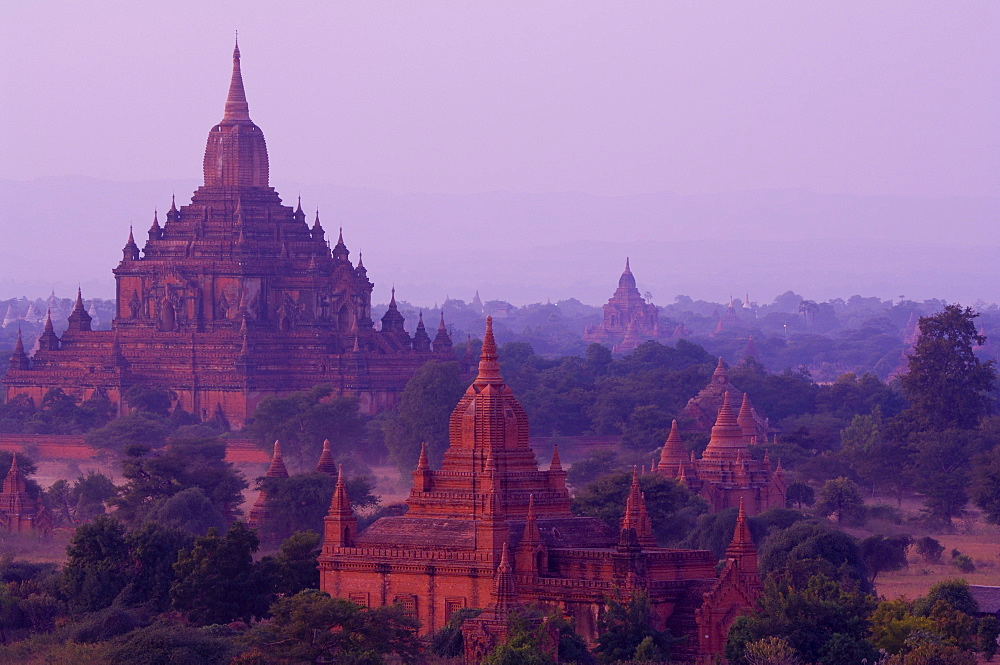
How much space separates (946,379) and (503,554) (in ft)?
169

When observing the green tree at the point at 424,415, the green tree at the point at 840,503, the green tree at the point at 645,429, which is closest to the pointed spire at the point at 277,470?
the green tree at the point at 840,503

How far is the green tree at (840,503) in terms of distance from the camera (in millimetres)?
79375

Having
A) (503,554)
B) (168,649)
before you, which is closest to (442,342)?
(503,554)

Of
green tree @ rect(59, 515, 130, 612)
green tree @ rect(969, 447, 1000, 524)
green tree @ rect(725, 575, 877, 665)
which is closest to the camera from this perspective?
green tree @ rect(725, 575, 877, 665)

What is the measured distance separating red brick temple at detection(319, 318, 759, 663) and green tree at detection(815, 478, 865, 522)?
2730 cm

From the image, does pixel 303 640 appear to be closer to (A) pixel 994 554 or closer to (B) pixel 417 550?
(B) pixel 417 550

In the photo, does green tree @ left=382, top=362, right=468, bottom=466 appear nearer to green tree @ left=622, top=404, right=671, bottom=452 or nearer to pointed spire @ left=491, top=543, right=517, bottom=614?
green tree @ left=622, top=404, right=671, bottom=452

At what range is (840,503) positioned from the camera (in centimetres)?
7956

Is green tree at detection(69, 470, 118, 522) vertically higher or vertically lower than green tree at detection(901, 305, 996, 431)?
lower

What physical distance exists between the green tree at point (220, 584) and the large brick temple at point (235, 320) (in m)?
52.5

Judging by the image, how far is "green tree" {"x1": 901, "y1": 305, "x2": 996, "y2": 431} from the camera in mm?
97250

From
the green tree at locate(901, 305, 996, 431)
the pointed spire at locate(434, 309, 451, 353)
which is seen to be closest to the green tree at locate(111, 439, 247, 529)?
the green tree at locate(901, 305, 996, 431)

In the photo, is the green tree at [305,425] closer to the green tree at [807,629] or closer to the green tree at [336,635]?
the green tree at [807,629]

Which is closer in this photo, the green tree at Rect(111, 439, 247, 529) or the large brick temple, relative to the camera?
the green tree at Rect(111, 439, 247, 529)
